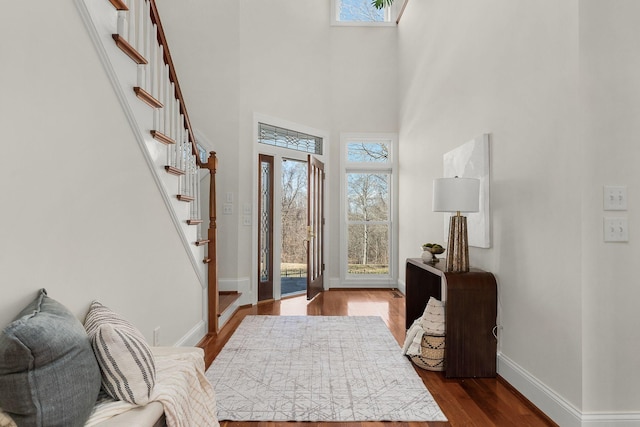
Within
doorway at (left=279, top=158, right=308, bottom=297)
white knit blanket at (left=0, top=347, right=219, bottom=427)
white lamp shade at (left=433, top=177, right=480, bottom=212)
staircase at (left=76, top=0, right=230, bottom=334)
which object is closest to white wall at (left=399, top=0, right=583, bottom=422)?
white lamp shade at (left=433, top=177, right=480, bottom=212)

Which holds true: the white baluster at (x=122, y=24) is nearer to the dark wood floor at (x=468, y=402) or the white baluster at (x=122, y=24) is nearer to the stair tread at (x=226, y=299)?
the dark wood floor at (x=468, y=402)

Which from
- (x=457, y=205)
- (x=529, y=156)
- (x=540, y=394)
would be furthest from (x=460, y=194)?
(x=540, y=394)

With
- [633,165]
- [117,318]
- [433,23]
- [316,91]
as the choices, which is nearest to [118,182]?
[117,318]

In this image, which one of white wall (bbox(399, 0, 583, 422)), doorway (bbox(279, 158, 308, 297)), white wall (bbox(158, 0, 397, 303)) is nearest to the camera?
white wall (bbox(399, 0, 583, 422))

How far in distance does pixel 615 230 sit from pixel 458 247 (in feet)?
3.49

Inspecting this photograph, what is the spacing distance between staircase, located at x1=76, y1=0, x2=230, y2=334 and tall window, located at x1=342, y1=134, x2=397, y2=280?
290 cm

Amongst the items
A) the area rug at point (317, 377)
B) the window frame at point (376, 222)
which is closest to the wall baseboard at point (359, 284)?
the window frame at point (376, 222)

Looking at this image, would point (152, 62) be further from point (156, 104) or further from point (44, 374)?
point (44, 374)

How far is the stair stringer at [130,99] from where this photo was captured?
182cm

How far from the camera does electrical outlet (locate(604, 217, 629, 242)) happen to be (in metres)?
1.95

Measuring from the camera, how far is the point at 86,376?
122 centimetres

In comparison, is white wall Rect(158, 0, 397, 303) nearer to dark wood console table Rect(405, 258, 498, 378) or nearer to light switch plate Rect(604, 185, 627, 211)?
dark wood console table Rect(405, 258, 498, 378)

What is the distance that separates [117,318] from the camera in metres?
1.70

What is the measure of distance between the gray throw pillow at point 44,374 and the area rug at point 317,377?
114 centimetres
